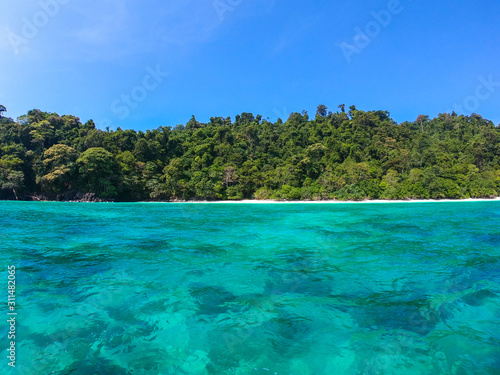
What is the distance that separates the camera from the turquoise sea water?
375 cm

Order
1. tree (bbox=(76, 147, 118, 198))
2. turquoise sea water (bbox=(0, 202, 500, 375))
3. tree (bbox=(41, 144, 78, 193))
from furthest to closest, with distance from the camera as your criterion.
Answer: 1. tree (bbox=(76, 147, 118, 198))
2. tree (bbox=(41, 144, 78, 193))
3. turquoise sea water (bbox=(0, 202, 500, 375))

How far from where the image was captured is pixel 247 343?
4168 mm

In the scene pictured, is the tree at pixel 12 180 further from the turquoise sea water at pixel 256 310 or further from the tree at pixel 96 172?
the turquoise sea water at pixel 256 310

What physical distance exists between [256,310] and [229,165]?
49.0m

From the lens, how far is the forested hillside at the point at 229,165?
153 feet

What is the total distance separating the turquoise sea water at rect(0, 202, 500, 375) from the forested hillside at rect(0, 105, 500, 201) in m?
38.9

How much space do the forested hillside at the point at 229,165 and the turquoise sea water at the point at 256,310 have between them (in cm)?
3892

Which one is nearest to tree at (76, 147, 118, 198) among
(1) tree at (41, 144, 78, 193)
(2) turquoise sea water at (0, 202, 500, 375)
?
(1) tree at (41, 144, 78, 193)

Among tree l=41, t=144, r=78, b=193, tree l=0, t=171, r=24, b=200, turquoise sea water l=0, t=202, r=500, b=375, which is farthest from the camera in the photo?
tree l=41, t=144, r=78, b=193

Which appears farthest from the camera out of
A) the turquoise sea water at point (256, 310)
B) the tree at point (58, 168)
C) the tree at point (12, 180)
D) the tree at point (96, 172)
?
the tree at point (96, 172)

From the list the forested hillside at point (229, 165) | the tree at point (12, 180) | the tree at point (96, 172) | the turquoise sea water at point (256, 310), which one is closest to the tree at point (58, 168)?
the forested hillside at point (229, 165)

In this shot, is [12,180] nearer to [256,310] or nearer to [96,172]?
[96,172]

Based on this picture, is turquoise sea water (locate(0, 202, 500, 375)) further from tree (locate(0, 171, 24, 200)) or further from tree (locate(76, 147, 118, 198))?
tree (locate(0, 171, 24, 200))

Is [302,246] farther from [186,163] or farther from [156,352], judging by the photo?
[186,163]
